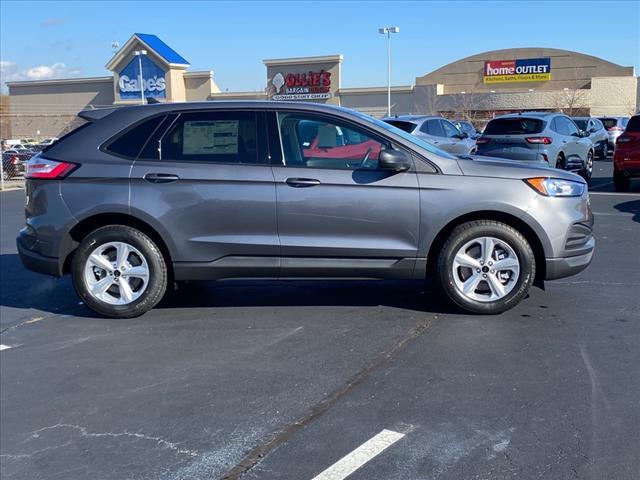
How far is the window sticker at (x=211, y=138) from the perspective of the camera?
6031mm

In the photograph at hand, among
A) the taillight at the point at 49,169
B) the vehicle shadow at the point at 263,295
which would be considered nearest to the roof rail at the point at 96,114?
the taillight at the point at 49,169

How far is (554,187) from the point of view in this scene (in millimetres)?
5859

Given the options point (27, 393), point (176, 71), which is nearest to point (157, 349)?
point (27, 393)

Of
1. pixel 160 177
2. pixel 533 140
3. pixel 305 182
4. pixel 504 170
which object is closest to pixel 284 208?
pixel 305 182

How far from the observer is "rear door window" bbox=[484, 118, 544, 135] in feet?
49.5

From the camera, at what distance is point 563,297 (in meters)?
6.46

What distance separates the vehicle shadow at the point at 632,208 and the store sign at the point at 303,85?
3653 cm

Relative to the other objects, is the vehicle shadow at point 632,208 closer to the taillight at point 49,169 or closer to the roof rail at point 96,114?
the roof rail at point 96,114

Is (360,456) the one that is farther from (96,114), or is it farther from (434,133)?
(434,133)

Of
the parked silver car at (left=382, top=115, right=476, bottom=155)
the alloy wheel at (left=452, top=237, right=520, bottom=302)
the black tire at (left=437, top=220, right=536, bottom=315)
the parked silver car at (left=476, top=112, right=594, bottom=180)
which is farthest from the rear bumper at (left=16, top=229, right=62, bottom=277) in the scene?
the parked silver car at (left=476, top=112, right=594, bottom=180)

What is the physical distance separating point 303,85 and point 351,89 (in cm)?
330

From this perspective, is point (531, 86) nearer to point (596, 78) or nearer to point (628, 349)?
point (596, 78)

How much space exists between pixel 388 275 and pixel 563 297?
1757mm

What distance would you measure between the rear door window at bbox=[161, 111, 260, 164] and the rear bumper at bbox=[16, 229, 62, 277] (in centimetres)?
136
